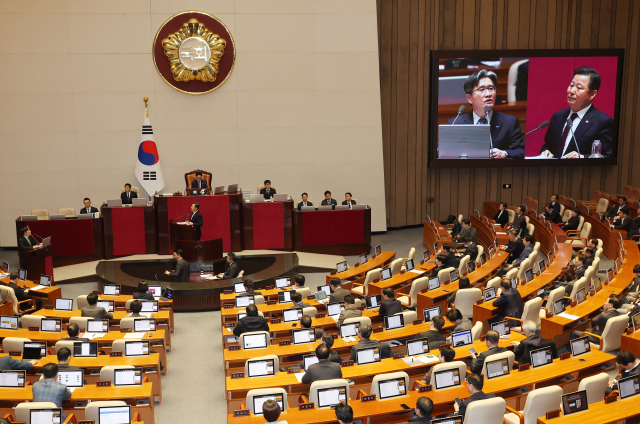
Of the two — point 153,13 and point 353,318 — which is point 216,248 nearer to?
point 353,318

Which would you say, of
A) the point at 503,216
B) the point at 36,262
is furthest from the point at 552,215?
the point at 36,262

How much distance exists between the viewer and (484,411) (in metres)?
5.54

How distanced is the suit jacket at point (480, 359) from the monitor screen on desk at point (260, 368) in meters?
2.31

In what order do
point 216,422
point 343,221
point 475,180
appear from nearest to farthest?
point 216,422 < point 343,221 < point 475,180

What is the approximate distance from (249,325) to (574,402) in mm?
4238

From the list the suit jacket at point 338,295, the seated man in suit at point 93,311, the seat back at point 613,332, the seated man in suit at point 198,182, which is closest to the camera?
the seat back at point 613,332

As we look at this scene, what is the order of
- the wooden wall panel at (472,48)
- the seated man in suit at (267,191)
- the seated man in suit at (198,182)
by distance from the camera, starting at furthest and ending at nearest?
1. the wooden wall panel at (472,48)
2. the seated man in suit at (267,191)
3. the seated man in suit at (198,182)

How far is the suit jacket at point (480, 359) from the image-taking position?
22.2 ft

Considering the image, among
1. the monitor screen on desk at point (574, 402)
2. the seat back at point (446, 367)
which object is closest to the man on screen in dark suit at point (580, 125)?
the seat back at point (446, 367)

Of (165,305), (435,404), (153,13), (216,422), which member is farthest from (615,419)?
(153,13)

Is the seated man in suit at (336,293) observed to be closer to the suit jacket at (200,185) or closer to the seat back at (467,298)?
the seat back at (467,298)

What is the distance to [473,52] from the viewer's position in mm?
17125

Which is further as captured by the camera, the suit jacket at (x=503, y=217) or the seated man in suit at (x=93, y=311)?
the suit jacket at (x=503, y=217)

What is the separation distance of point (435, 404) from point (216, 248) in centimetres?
749
